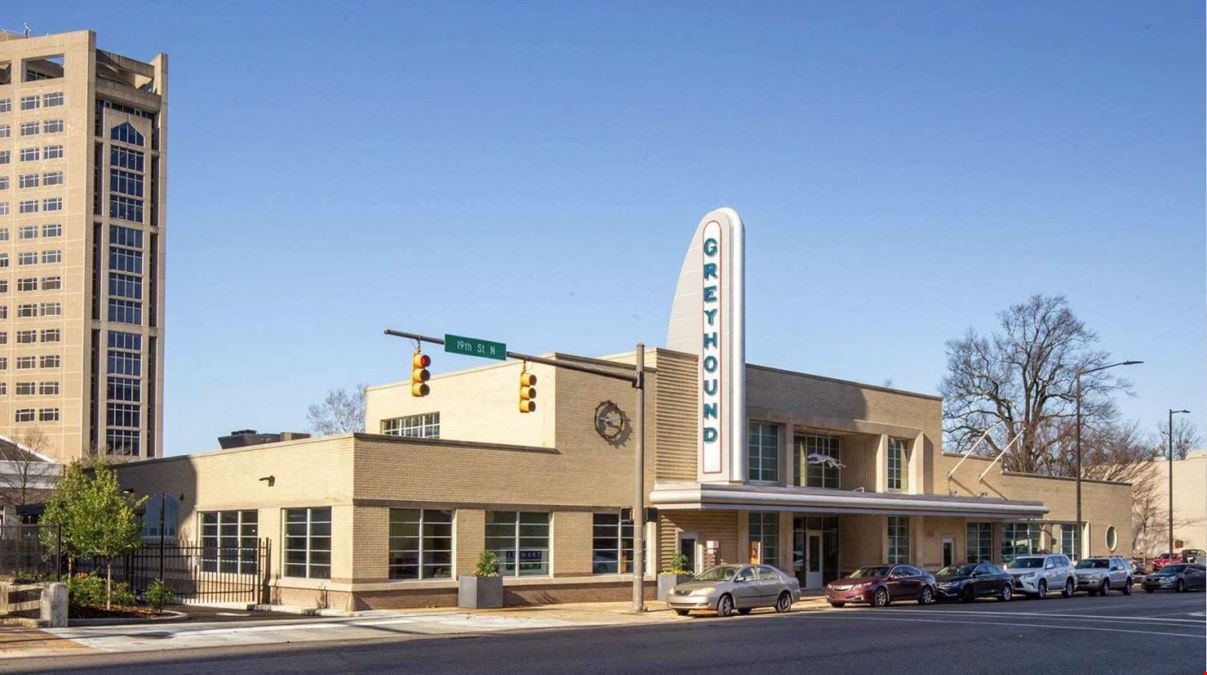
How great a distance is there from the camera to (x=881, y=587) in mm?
38125

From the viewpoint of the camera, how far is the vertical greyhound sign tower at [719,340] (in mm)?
40281

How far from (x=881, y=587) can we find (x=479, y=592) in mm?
12362

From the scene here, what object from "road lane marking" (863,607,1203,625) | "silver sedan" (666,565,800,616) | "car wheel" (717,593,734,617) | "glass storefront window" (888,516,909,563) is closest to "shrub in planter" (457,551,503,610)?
"silver sedan" (666,565,800,616)

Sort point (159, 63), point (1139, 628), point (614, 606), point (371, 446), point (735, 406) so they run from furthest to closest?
point (159, 63) < point (735, 406) < point (614, 606) < point (371, 446) < point (1139, 628)

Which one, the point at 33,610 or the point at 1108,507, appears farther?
the point at 1108,507

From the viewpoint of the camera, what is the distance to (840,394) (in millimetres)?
47812

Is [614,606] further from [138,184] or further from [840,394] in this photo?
[138,184]

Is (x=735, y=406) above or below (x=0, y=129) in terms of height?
below

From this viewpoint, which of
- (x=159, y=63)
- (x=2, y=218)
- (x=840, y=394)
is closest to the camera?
(x=840, y=394)

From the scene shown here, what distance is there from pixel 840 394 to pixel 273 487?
21.6 metres

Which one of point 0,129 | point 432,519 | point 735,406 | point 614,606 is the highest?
point 0,129

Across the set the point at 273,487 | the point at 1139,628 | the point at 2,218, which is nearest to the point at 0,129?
the point at 2,218

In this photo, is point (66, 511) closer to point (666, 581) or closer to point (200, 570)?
point (200, 570)

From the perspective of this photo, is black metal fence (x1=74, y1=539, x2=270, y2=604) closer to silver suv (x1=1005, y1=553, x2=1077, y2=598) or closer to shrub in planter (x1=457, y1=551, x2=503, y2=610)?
shrub in planter (x1=457, y1=551, x2=503, y2=610)
